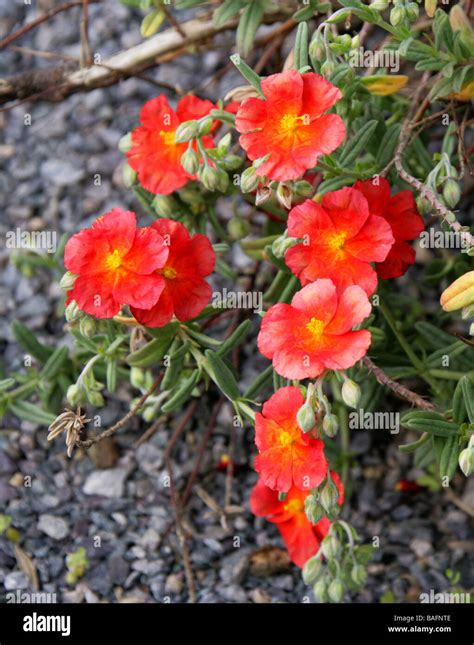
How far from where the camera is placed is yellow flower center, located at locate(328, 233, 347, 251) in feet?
7.04

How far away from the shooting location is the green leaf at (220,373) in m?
2.29

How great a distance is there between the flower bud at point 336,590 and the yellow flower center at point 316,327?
676 mm

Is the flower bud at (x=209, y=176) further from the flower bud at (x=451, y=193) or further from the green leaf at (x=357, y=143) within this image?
the flower bud at (x=451, y=193)

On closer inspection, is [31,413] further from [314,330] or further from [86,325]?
[314,330]

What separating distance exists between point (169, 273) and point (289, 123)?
0.43 meters

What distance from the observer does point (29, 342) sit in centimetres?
271

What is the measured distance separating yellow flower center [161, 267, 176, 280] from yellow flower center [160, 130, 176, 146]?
0.44 metres

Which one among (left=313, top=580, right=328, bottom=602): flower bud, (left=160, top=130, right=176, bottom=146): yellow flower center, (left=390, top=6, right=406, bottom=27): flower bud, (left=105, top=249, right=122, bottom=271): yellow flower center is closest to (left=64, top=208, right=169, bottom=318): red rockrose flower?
(left=105, top=249, right=122, bottom=271): yellow flower center

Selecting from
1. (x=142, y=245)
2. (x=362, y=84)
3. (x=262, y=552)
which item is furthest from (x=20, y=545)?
(x=362, y=84)

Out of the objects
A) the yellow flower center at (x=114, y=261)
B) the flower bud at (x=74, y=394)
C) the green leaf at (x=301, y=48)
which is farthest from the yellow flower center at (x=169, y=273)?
the green leaf at (x=301, y=48)

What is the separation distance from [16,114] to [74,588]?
1.82 m

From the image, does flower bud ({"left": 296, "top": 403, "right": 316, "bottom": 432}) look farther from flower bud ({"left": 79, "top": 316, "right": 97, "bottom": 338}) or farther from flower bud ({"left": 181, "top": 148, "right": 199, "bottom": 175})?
flower bud ({"left": 181, "top": 148, "right": 199, "bottom": 175})

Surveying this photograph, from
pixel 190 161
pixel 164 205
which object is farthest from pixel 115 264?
pixel 164 205

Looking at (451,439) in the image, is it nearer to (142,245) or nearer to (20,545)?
(142,245)
